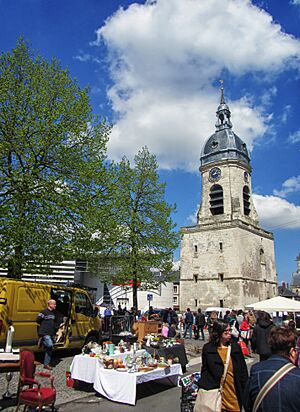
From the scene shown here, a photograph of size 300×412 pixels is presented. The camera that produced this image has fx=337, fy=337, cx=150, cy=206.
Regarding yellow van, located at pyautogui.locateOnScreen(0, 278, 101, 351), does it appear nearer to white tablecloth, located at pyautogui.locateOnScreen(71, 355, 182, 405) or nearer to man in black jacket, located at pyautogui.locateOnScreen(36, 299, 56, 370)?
man in black jacket, located at pyautogui.locateOnScreen(36, 299, 56, 370)

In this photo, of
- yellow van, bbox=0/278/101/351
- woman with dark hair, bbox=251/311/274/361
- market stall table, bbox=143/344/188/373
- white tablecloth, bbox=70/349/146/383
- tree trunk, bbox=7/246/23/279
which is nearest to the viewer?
→ white tablecloth, bbox=70/349/146/383

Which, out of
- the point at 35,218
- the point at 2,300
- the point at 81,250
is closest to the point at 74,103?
the point at 35,218

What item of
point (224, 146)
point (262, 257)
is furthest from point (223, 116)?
point (262, 257)

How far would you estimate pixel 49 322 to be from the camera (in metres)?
8.99

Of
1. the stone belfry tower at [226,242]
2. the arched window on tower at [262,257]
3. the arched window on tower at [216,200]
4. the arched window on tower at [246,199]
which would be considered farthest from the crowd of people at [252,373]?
the arched window on tower at [246,199]

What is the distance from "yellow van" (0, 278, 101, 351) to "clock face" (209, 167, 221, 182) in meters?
33.6

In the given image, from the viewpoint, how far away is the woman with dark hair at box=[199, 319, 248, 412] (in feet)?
13.3

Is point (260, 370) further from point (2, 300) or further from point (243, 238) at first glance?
point (243, 238)

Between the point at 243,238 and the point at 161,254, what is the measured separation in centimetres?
2099

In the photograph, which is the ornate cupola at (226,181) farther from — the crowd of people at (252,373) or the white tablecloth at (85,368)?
the crowd of people at (252,373)

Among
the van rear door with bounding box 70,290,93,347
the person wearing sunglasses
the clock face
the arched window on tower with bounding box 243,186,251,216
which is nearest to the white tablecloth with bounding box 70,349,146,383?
the van rear door with bounding box 70,290,93,347

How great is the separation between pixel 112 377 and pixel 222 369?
146 inches

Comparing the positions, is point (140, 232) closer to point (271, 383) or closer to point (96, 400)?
point (96, 400)

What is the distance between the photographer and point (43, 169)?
14.1 m
